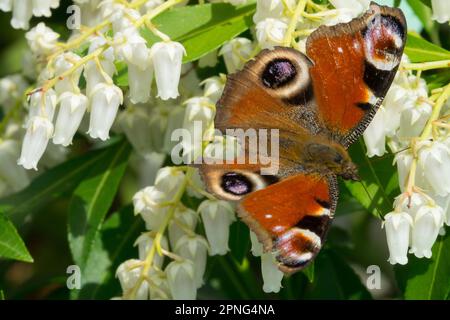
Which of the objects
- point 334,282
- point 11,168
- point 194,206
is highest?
point 194,206

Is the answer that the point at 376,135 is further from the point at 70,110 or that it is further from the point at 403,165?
the point at 70,110

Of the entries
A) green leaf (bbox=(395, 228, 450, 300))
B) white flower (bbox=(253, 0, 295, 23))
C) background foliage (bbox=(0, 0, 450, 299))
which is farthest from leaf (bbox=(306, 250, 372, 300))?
white flower (bbox=(253, 0, 295, 23))

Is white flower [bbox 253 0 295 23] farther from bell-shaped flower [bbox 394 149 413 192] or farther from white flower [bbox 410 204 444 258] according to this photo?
white flower [bbox 410 204 444 258]

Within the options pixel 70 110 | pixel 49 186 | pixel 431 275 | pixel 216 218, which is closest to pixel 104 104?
pixel 70 110

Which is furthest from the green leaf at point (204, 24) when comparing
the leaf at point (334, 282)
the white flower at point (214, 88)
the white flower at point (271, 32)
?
the leaf at point (334, 282)

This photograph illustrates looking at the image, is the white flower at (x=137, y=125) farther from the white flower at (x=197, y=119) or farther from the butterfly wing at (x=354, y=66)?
the butterfly wing at (x=354, y=66)
